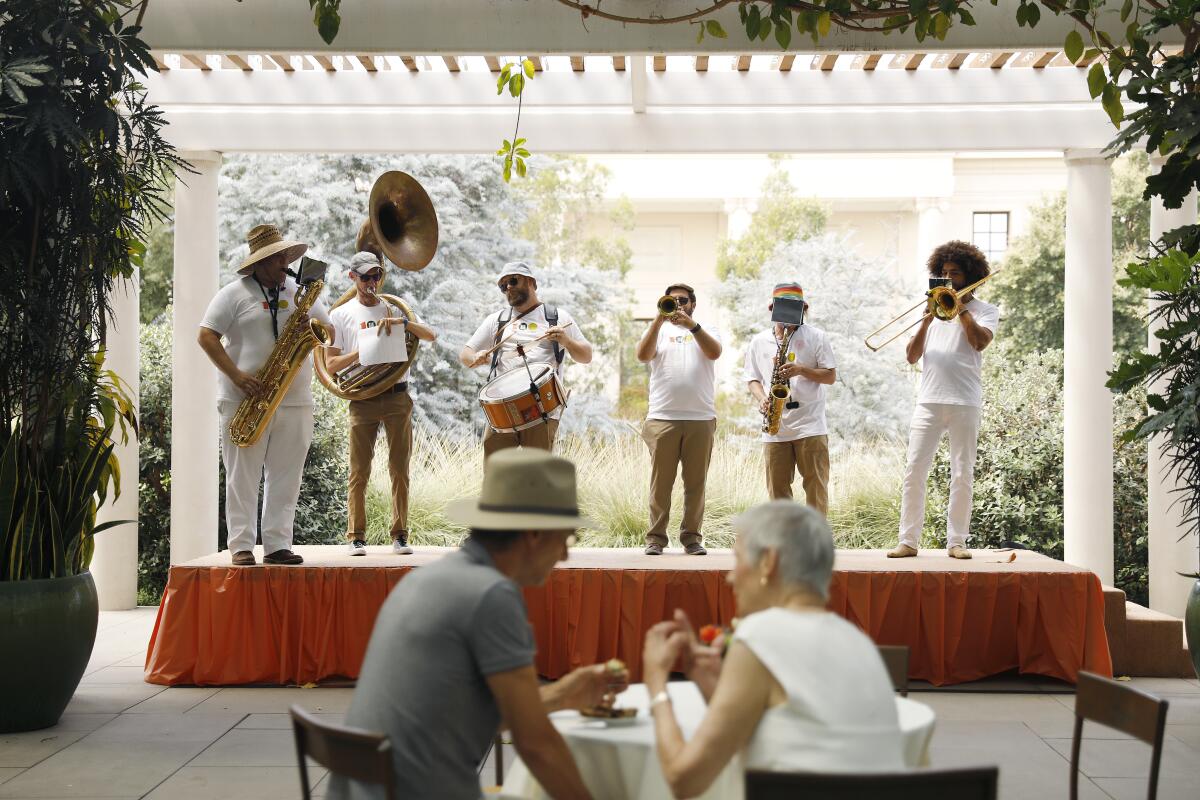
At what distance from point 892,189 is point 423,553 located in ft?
63.1

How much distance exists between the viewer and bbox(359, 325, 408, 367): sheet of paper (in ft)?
21.4

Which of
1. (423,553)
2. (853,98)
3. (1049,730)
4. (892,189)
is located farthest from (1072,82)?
(892,189)

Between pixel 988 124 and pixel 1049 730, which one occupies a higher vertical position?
pixel 988 124

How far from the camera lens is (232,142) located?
26.1 feet

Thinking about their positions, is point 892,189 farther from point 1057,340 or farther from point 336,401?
point 336,401

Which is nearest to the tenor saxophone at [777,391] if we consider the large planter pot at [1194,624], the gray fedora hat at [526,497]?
the large planter pot at [1194,624]

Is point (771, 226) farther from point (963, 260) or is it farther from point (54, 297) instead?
point (54, 297)

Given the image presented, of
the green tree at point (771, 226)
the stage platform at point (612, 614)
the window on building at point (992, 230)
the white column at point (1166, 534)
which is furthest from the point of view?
the window on building at point (992, 230)

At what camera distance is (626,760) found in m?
2.64

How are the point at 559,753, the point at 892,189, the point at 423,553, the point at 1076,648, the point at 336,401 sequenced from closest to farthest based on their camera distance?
the point at 559,753 < the point at 1076,648 < the point at 423,553 < the point at 336,401 < the point at 892,189

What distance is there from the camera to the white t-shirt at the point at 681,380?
7.05 m

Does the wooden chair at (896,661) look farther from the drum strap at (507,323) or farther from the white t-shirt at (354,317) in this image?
the white t-shirt at (354,317)

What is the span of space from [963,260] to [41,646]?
200 inches

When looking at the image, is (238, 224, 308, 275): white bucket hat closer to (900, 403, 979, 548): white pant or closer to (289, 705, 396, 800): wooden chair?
(900, 403, 979, 548): white pant
